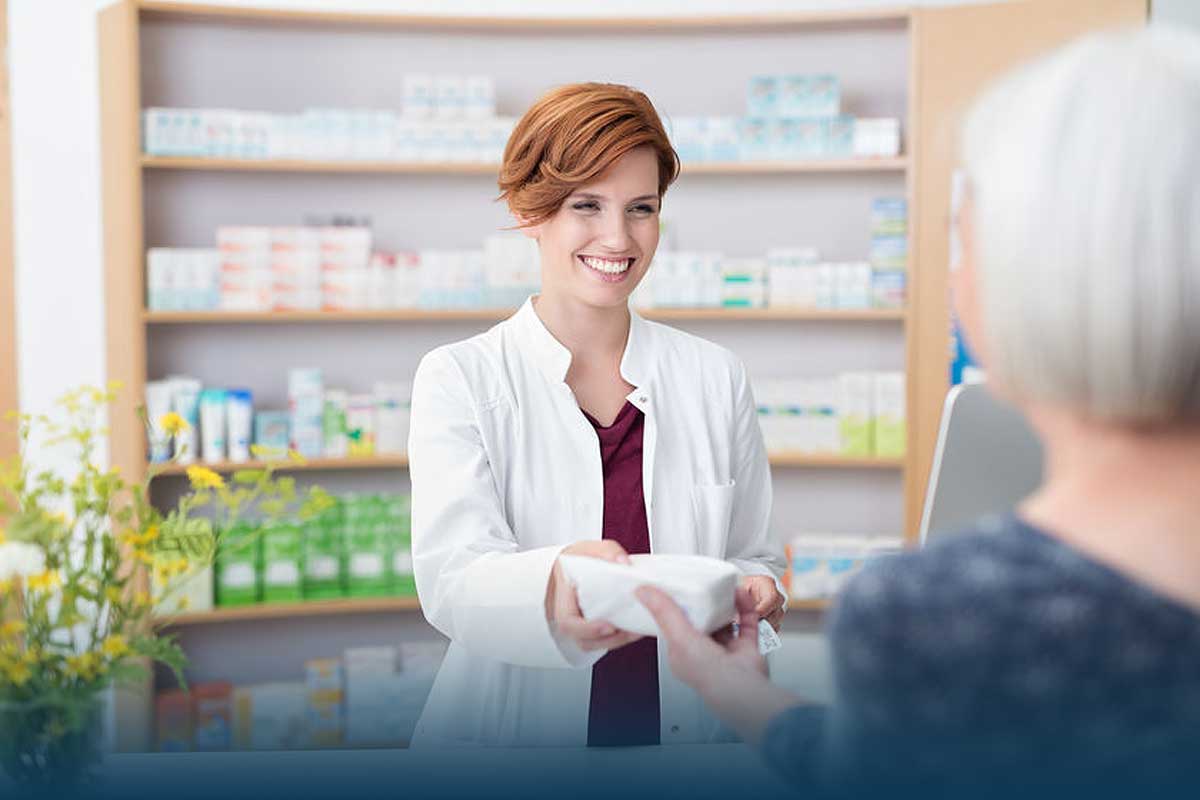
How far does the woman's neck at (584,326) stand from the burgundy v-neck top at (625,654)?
0.38ft

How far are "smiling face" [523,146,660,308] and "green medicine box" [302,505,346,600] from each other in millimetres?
2690

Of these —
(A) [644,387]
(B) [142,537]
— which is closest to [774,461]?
(A) [644,387]

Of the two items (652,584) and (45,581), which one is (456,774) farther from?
(45,581)

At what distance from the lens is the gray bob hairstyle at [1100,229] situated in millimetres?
741

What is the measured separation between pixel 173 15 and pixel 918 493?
10.9 feet

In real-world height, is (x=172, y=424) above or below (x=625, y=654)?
above

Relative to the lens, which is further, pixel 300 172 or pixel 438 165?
pixel 300 172

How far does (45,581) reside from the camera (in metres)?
1.03

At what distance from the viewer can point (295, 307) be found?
176 inches

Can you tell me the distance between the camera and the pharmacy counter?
1307 millimetres

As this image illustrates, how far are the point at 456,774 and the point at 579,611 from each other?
0.24 m

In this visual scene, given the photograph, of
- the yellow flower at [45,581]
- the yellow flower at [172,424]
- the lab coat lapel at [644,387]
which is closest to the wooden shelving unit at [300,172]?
the lab coat lapel at [644,387]

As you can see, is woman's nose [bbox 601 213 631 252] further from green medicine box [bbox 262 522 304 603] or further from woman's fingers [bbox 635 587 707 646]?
green medicine box [bbox 262 522 304 603]

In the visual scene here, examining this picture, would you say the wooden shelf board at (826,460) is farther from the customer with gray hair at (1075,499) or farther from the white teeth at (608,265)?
the customer with gray hair at (1075,499)
